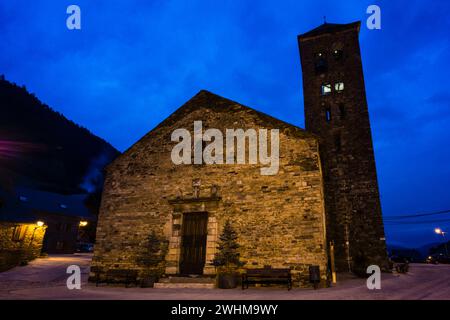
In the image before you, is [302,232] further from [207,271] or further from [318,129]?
[318,129]

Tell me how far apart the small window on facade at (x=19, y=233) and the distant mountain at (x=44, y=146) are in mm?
33052

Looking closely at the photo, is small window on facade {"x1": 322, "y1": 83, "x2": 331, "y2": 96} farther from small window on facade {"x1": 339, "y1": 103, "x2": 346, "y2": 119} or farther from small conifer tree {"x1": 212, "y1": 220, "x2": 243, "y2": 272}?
small conifer tree {"x1": 212, "y1": 220, "x2": 243, "y2": 272}

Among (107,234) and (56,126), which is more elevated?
(56,126)

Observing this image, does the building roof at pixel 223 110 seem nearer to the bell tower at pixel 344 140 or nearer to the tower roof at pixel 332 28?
the bell tower at pixel 344 140

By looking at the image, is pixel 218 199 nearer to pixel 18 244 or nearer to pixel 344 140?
pixel 344 140

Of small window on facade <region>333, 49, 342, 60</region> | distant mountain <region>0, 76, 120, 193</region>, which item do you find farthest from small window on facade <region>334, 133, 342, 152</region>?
distant mountain <region>0, 76, 120, 193</region>

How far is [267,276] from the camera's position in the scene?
988 cm

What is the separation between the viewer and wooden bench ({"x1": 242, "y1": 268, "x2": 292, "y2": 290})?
383 inches

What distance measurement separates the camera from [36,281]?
13.2 meters

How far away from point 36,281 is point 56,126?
59.1 metres

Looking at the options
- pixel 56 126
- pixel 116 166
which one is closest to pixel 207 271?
pixel 116 166

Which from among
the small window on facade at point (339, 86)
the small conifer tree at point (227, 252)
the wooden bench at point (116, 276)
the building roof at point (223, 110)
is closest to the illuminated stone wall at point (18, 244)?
the wooden bench at point (116, 276)

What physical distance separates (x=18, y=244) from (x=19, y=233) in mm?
653

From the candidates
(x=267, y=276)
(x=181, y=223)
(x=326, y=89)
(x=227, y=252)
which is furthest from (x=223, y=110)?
(x=326, y=89)
